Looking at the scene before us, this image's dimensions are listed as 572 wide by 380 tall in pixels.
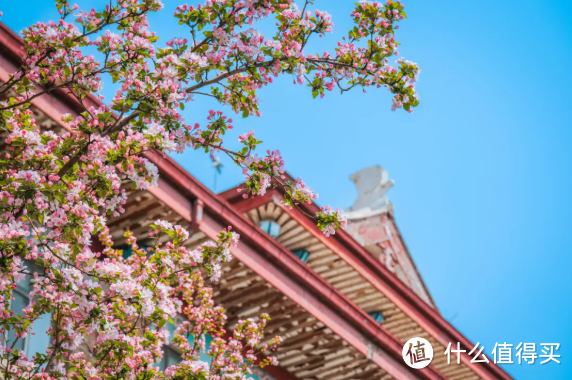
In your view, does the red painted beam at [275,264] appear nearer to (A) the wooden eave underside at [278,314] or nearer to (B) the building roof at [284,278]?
(B) the building roof at [284,278]

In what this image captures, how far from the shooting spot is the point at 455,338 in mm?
18734

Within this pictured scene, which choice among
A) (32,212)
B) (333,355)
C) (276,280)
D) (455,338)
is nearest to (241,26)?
(32,212)

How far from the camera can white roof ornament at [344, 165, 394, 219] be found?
2239cm

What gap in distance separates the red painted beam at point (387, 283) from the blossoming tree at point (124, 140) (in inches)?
293

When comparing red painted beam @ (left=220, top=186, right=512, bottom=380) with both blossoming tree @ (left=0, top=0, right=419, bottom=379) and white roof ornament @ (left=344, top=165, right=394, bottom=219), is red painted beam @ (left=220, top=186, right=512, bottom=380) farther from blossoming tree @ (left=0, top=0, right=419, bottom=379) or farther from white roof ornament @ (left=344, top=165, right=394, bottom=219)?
blossoming tree @ (left=0, top=0, right=419, bottom=379)

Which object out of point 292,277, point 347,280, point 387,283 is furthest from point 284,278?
point 387,283

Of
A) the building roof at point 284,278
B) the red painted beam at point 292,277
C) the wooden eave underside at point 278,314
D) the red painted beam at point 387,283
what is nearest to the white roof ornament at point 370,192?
the red painted beam at point 387,283

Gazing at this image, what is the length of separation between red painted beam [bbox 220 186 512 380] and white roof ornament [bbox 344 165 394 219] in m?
4.37

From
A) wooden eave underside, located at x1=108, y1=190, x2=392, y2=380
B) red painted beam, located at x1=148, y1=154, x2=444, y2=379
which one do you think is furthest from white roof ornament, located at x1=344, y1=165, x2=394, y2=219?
wooden eave underside, located at x1=108, y1=190, x2=392, y2=380

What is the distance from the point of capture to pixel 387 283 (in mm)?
17781

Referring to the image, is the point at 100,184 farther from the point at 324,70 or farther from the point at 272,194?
the point at 272,194

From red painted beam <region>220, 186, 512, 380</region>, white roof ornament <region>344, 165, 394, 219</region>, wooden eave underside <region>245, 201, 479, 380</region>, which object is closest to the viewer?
wooden eave underside <region>245, 201, 479, 380</region>

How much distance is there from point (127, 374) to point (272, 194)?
7.49 m

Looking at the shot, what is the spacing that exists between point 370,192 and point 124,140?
56.2 ft
